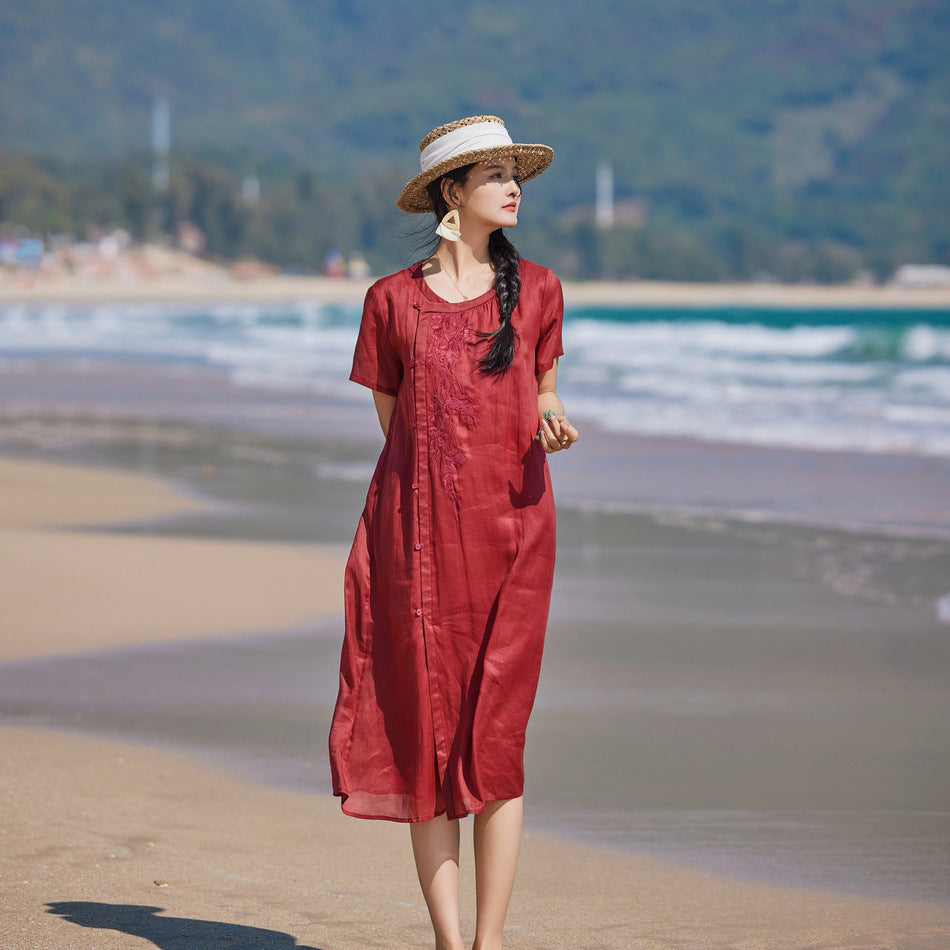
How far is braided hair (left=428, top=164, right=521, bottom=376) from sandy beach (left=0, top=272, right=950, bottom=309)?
7051cm

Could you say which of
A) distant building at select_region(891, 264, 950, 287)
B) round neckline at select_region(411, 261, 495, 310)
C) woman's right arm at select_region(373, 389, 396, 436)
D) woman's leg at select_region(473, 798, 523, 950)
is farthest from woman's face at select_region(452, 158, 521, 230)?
distant building at select_region(891, 264, 950, 287)

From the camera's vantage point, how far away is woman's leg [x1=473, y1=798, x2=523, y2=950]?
327 centimetres

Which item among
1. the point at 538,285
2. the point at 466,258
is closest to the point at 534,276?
the point at 538,285

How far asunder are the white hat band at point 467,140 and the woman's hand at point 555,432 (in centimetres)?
55

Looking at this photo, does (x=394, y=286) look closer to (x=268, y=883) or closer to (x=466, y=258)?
(x=466, y=258)

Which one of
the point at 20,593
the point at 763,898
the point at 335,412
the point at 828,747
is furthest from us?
the point at 335,412

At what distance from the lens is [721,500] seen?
1089 cm

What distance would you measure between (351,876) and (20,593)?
387cm

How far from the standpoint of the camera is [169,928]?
3564 millimetres

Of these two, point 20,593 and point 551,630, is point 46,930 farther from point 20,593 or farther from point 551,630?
point 20,593

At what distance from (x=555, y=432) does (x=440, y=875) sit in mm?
917

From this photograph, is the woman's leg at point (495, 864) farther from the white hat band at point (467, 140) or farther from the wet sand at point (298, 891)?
the white hat band at point (467, 140)

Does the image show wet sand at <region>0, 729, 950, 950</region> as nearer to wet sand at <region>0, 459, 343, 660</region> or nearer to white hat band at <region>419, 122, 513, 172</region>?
white hat band at <region>419, 122, 513, 172</region>

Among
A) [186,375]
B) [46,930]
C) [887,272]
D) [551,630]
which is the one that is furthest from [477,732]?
[887,272]
